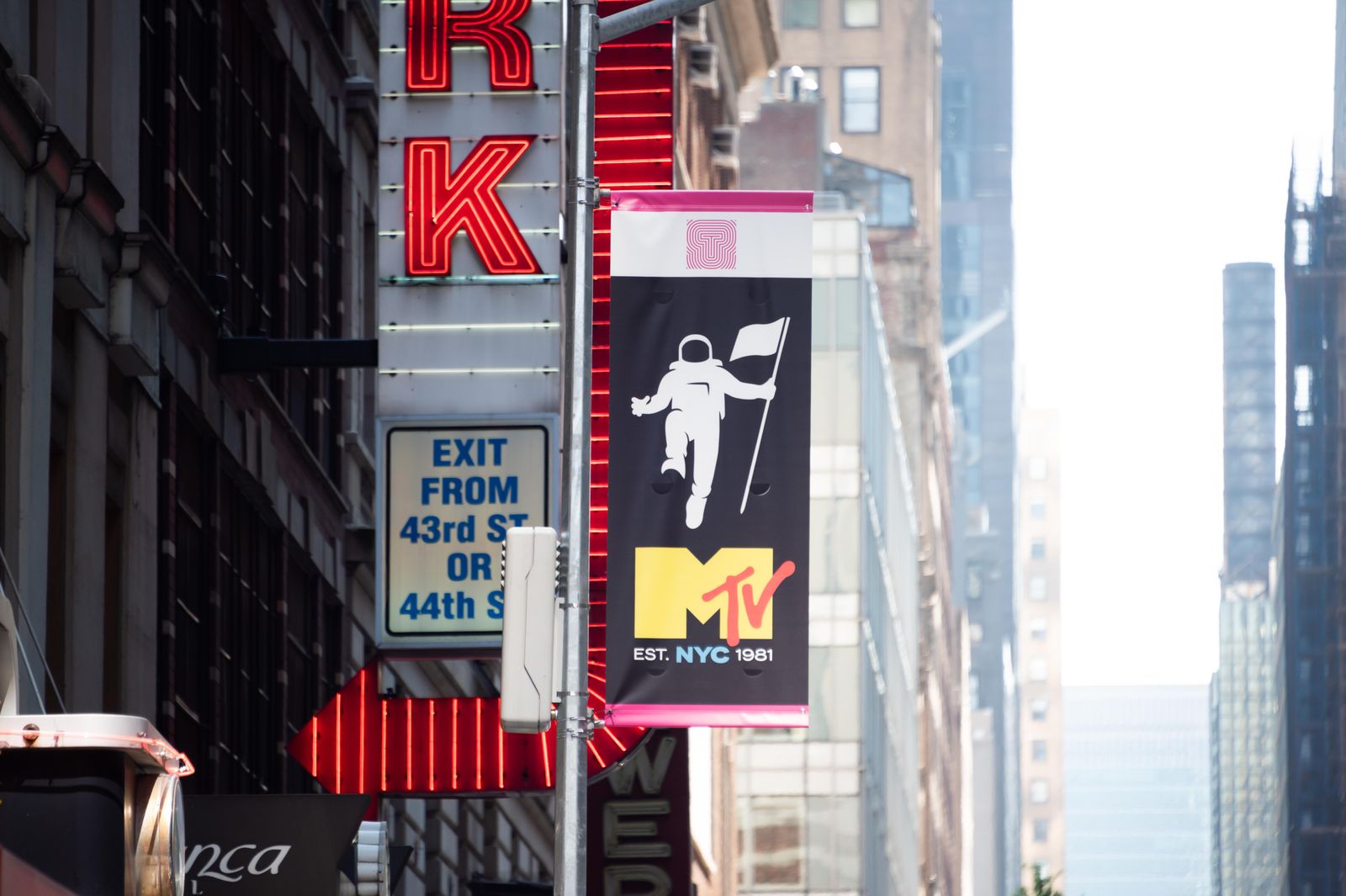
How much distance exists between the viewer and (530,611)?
15391 millimetres

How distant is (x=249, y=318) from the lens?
2806cm

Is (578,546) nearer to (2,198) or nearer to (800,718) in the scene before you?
(800,718)

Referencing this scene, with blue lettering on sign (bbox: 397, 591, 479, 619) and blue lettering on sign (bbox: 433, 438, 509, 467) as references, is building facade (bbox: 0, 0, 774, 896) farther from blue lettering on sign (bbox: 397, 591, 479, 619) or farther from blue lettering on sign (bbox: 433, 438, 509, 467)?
blue lettering on sign (bbox: 433, 438, 509, 467)

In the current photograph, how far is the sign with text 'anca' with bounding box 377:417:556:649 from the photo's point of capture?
23219 millimetres

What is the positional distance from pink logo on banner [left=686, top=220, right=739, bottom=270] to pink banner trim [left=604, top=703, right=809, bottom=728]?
284 centimetres

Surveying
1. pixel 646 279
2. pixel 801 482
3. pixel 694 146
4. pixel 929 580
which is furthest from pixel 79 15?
pixel 929 580

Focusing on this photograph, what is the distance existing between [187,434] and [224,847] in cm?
842

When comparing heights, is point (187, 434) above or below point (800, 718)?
above

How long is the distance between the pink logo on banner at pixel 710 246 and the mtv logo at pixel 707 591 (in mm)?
1893

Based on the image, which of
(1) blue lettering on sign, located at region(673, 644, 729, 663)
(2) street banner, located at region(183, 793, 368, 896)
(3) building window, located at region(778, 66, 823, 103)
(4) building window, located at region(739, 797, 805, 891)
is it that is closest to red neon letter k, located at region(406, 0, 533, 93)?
(2) street banner, located at region(183, 793, 368, 896)

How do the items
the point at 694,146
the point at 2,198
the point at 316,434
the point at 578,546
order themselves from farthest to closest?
the point at 694,146 → the point at 316,434 → the point at 2,198 → the point at 578,546

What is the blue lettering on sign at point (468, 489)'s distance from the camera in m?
23.5

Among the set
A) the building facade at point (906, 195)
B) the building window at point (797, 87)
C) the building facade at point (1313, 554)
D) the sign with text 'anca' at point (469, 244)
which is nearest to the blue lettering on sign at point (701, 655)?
the sign with text 'anca' at point (469, 244)

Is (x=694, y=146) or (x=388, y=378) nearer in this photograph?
(x=388, y=378)
